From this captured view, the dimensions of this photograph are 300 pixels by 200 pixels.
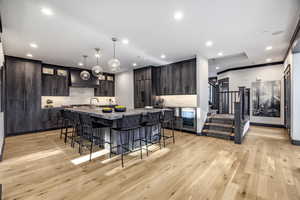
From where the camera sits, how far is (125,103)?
7984 millimetres

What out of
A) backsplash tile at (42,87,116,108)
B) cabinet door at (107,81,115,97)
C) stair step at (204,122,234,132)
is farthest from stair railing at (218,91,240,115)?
backsplash tile at (42,87,116,108)

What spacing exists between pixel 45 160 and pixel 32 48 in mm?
3438

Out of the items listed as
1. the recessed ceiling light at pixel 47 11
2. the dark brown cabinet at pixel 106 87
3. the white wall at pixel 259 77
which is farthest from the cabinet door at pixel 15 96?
the white wall at pixel 259 77

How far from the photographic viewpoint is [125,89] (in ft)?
26.0

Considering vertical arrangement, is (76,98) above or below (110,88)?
below

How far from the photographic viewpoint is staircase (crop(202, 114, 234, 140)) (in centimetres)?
450

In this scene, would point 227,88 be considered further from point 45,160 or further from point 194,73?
point 45,160

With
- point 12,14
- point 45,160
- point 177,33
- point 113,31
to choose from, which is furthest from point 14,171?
point 177,33

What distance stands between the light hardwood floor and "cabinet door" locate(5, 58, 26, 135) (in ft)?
6.34

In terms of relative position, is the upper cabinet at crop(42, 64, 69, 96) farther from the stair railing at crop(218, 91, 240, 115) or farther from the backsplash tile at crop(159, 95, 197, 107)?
the stair railing at crop(218, 91, 240, 115)

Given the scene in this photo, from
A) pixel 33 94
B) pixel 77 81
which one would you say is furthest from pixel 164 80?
Answer: pixel 33 94

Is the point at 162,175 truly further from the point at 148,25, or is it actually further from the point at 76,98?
the point at 76,98

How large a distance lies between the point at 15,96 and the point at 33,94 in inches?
20.1

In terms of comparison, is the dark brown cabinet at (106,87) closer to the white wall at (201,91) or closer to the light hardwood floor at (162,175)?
the light hardwood floor at (162,175)
